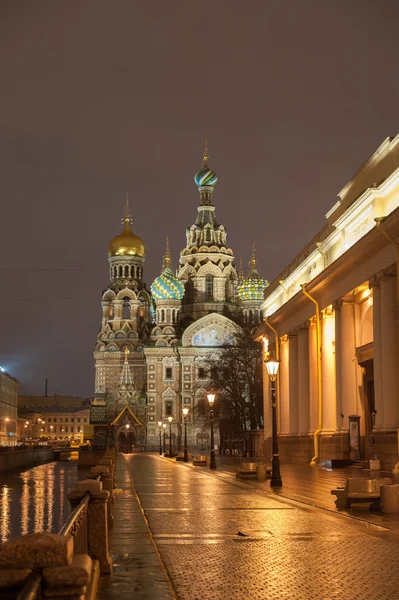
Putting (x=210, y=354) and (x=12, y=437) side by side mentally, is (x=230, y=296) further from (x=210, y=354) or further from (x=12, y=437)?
(x=12, y=437)

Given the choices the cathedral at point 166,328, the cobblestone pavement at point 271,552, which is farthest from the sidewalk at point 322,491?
the cathedral at point 166,328

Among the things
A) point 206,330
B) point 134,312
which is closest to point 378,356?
point 206,330

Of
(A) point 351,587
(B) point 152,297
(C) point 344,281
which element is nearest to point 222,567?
(A) point 351,587

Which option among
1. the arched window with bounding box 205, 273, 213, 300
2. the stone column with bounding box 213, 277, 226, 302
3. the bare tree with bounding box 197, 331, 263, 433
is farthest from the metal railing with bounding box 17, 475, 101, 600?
the arched window with bounding box 205, 273, 213, 300

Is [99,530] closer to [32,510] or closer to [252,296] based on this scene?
[32,510]

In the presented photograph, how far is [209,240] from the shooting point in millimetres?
122250

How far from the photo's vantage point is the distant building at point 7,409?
4801 inches

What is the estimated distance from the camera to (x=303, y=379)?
46.4 metres

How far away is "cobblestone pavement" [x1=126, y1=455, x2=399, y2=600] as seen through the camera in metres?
8.97

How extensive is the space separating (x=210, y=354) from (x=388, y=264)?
82.3 meters

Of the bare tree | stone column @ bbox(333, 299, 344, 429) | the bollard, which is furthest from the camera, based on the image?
the bare tree

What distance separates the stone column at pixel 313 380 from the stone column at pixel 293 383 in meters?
3.26

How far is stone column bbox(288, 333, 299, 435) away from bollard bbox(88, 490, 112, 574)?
1524 inches

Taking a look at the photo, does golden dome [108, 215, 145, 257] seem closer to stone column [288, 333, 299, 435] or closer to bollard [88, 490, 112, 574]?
stone column [288, 333, 299, 435]
